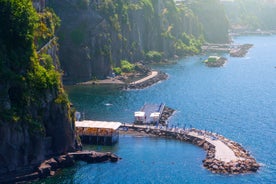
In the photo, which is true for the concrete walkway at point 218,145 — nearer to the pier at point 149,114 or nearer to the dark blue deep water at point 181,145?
the dark blue deep water at point 181,145


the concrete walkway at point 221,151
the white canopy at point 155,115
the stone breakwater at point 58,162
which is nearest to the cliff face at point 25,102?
the stone breakwater at point 58,162

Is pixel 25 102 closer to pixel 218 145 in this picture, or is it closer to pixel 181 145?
pixel 181 145

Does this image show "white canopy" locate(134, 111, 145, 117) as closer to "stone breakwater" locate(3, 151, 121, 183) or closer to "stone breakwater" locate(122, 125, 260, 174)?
"stone breakwater" locate(122, 125, 260, 174)

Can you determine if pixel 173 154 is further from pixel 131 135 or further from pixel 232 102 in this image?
pixel 232 102

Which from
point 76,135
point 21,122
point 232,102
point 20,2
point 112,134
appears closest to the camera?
point 21,122

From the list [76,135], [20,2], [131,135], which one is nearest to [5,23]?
[20,2]

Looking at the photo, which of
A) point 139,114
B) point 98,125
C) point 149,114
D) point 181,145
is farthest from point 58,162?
point 149,114

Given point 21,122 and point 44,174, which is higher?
point 21,122
